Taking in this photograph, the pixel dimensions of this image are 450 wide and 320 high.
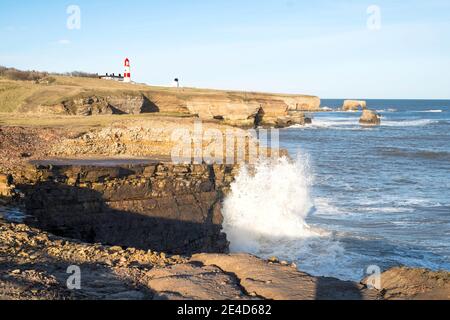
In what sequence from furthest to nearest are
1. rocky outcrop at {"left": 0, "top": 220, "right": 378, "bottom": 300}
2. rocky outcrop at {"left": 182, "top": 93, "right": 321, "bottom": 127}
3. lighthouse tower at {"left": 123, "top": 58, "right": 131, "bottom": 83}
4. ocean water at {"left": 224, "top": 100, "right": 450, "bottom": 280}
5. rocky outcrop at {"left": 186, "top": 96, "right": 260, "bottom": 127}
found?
1. lighthouse tower at {"left": 123, "top": 58, "right": 131, "bottom": 83}
2. rocky outcrop at {"left": 186, "top": 96, "right": 260, "bottom": 127}
3. rocky outcrop at {"left": 182, "top": 93, "right": 321, "bottom": 127}
4. ocean water at {"left": 224, "top": 100, "right": 450, "bottom": 280}
5. rocky outcrop at {"left": 0, "top": 220, "right": 378, "bottom": 300}

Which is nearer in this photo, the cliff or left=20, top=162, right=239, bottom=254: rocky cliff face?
left=20, top=162, right=239, bottom=254: rocky cliff face

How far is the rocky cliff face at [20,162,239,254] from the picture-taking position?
1006 cm

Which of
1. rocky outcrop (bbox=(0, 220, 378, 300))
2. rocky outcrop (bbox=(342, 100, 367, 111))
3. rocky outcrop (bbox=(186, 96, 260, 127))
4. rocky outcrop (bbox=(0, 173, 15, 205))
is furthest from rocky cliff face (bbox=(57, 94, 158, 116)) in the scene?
rocky outcrop (bbox=(342, 100, 367, 111))

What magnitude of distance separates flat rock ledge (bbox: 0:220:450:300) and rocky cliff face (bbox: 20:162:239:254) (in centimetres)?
343

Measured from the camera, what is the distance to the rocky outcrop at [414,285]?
16.5 feet

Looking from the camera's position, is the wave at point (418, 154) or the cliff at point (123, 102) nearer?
the cliff at point (123, 102)

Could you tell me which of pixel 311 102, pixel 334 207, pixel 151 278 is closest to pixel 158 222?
pixel 151 278

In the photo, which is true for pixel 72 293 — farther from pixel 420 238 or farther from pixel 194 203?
pixel 420 238

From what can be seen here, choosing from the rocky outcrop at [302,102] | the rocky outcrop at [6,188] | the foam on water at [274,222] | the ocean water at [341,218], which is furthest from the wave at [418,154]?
the rocky outcrop at [6,188]

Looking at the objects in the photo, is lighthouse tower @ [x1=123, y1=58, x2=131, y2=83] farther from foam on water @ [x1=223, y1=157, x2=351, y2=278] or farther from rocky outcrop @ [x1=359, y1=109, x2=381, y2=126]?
foam on water @ [x1=223, y1=157, x2=351, y2=278]

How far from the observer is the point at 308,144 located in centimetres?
3988

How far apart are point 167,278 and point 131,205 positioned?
5.72 m

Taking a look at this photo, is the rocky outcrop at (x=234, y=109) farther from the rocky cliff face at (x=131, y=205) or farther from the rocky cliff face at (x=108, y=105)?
the rocky cliff face at (x=131, y=205)

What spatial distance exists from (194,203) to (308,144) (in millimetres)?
29008
